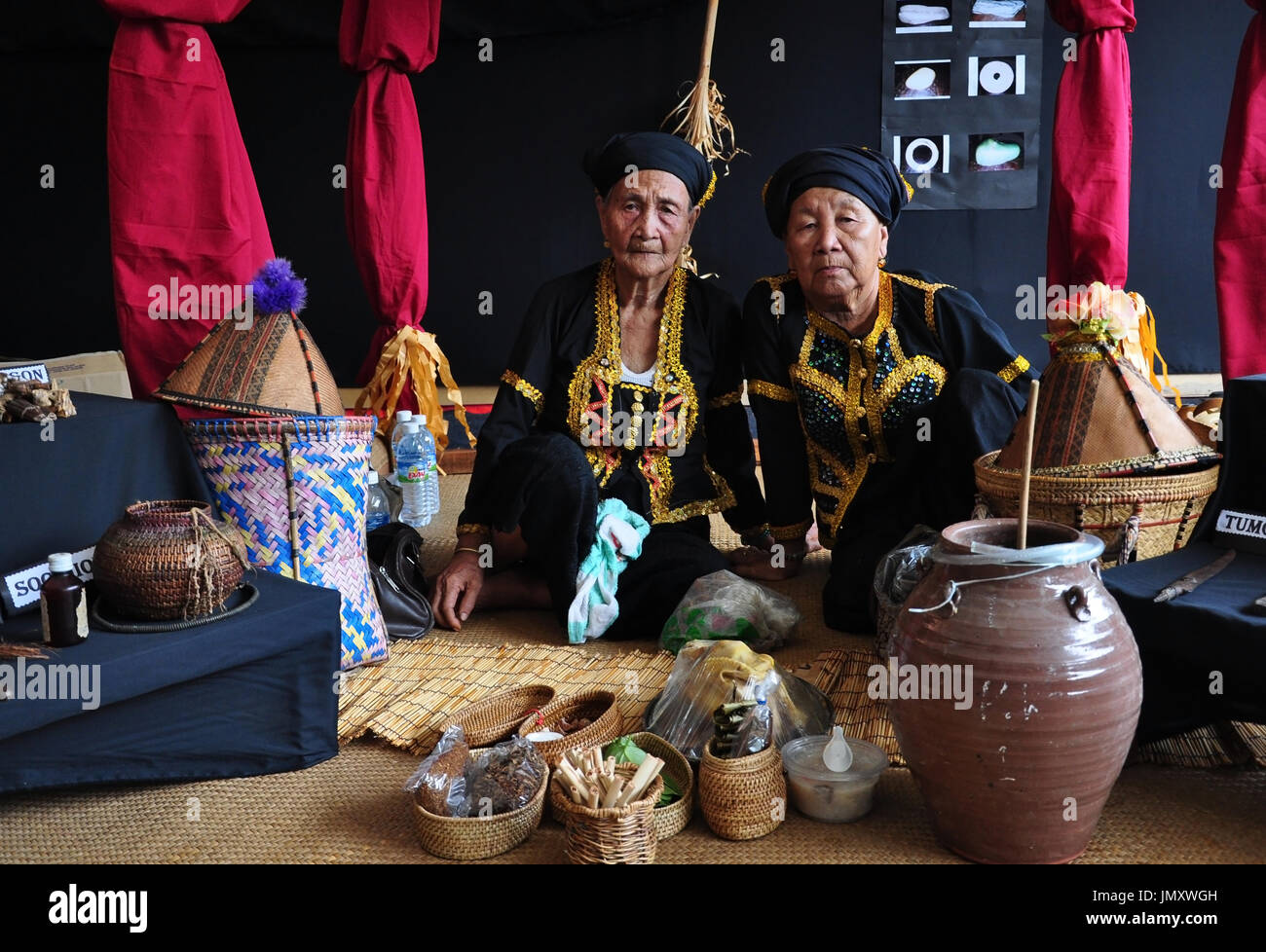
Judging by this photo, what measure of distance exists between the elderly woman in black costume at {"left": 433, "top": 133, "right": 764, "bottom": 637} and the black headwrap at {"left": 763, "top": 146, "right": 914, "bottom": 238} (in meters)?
0.30

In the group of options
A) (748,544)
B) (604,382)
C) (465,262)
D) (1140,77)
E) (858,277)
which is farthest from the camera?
(465,262)

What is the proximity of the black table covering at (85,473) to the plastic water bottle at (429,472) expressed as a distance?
1.70 meters

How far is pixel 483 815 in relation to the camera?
6.09ft

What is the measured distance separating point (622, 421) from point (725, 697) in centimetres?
117

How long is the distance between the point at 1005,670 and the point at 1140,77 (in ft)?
16.4

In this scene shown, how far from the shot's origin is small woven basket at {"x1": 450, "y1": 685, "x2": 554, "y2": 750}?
221cm

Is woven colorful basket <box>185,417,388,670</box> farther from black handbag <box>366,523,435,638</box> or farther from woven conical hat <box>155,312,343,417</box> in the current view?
black handbag <box>366,523,435,638</box>

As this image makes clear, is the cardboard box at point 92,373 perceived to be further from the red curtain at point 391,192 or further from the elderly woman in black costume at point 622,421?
the elderly woman in black costume at point 622,421

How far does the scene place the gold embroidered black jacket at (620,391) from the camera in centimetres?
309

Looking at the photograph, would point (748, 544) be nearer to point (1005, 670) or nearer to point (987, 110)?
point (1005, 670)

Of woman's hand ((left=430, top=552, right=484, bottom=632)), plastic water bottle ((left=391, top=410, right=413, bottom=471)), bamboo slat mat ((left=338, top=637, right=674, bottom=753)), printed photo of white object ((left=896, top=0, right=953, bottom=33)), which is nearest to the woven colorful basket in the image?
bamboo slat mat ((left=338, top=637, right=674, bottom=753))

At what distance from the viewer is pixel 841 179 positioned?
9.18 ft

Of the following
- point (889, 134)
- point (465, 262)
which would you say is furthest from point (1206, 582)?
point (465, 262)

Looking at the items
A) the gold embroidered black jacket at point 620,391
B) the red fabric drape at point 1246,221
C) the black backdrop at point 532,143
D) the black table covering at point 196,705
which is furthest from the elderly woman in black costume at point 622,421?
the black backdrop at point 532,143
